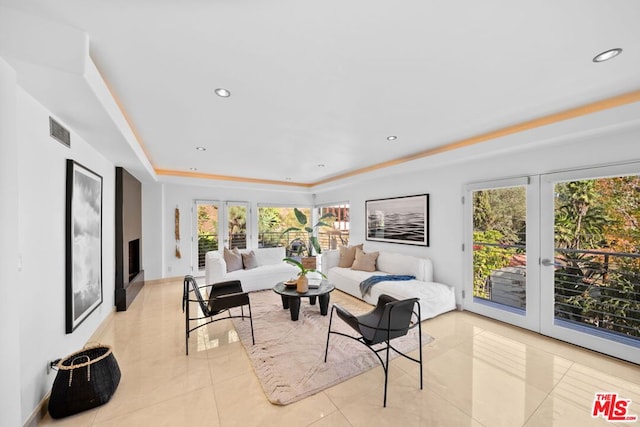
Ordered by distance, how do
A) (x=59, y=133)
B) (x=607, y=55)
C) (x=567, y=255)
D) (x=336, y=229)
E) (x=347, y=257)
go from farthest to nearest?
(x=336, y=229), (x=347, y=257), (x=567, y=255), (x=59, y=133), (x=607, y=55)

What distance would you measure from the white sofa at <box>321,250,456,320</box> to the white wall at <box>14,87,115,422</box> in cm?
362

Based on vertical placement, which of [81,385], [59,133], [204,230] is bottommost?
[81,385]

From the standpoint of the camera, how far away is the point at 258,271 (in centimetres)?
486

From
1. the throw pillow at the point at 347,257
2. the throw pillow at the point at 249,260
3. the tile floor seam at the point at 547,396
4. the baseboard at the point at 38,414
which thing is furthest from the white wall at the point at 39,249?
the throw pillow at the point at 347,257

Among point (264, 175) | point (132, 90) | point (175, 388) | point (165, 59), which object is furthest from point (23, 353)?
point (264, 175)

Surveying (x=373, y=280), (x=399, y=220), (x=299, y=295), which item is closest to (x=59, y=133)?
(x=299, y=295)

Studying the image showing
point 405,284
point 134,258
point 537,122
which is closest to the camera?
point 537,122

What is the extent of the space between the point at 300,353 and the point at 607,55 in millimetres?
3439

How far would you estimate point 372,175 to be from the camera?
5043 millimetres

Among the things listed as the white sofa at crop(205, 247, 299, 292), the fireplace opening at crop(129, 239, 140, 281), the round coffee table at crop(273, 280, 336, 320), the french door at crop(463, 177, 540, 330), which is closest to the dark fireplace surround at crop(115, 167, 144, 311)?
the fireplace opening at crop(129, 239, 140, 281)

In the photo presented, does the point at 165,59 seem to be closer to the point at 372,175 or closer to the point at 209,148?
the point at 209,148

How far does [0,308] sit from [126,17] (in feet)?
5.75

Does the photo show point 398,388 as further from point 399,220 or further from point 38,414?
point 399,220

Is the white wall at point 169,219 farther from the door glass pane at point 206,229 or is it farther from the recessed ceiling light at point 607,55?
the recessed ceiling light at point 607,55
